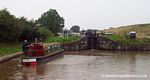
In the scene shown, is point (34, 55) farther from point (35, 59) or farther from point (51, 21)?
point (51, 21)

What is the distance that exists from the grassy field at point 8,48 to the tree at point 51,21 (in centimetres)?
4278

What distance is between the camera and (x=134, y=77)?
89.8 feet

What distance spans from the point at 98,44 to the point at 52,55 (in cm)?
2348

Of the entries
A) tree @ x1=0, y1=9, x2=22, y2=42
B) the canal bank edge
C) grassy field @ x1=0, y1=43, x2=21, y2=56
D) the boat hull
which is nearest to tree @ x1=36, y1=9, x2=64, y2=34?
grassy field @ x1=0, y1=43, x2=21, y2=56

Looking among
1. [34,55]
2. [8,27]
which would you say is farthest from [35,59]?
[8,27]

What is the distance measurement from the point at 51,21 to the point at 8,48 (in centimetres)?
5137

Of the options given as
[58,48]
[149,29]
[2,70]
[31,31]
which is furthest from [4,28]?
[149,29]

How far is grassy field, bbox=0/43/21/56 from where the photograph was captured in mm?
43316

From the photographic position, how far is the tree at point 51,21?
319 feet

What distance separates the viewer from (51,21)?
98.1 metres

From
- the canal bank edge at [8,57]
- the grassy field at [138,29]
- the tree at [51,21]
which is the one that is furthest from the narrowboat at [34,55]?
the tree at [51,21]

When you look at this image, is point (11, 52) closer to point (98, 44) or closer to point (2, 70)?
point (2, 70)

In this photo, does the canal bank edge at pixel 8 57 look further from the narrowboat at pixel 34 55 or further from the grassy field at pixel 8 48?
the narrowboat at pixel 34 55

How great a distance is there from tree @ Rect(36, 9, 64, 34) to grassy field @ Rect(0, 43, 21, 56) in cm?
4278
